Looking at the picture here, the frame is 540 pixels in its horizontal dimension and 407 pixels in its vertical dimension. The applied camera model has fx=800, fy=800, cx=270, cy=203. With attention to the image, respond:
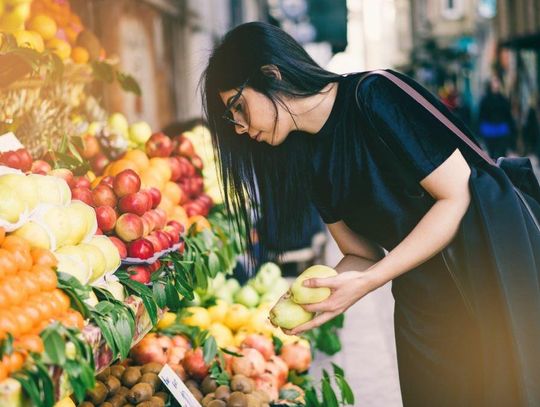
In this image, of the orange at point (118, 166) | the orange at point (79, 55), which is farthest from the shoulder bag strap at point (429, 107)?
the orange at point (79, 55)

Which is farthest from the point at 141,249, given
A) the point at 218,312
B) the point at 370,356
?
the point at 370,356

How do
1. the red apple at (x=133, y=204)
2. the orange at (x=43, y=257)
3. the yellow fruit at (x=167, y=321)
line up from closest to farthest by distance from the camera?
1. the orange at (x=43, y=257)
2. the red apple at (x=133, y=204)
3. the yellow fruit at (x=167, y=321)

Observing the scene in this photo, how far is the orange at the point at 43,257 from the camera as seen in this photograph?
2166 millimetres

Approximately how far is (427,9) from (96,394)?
46750 mm

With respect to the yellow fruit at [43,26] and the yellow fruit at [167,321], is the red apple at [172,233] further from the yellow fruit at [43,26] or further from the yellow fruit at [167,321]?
the yellow fruit at [43,26]

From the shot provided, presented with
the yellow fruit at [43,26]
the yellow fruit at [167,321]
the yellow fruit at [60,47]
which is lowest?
the yellow fruit at [167,321]

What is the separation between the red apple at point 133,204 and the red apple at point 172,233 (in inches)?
5.3

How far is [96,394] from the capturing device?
290cm

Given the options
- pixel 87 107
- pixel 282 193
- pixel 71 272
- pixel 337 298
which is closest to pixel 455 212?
pixel 337 298

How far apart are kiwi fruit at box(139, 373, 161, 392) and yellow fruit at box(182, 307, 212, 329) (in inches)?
32.8

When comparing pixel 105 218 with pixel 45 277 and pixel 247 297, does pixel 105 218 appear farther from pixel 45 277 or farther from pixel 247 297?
pixel 247 297

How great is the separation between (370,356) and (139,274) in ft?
9.16

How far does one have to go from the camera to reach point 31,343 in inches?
71.6

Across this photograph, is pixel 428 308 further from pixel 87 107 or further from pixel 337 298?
pixel 87 107
